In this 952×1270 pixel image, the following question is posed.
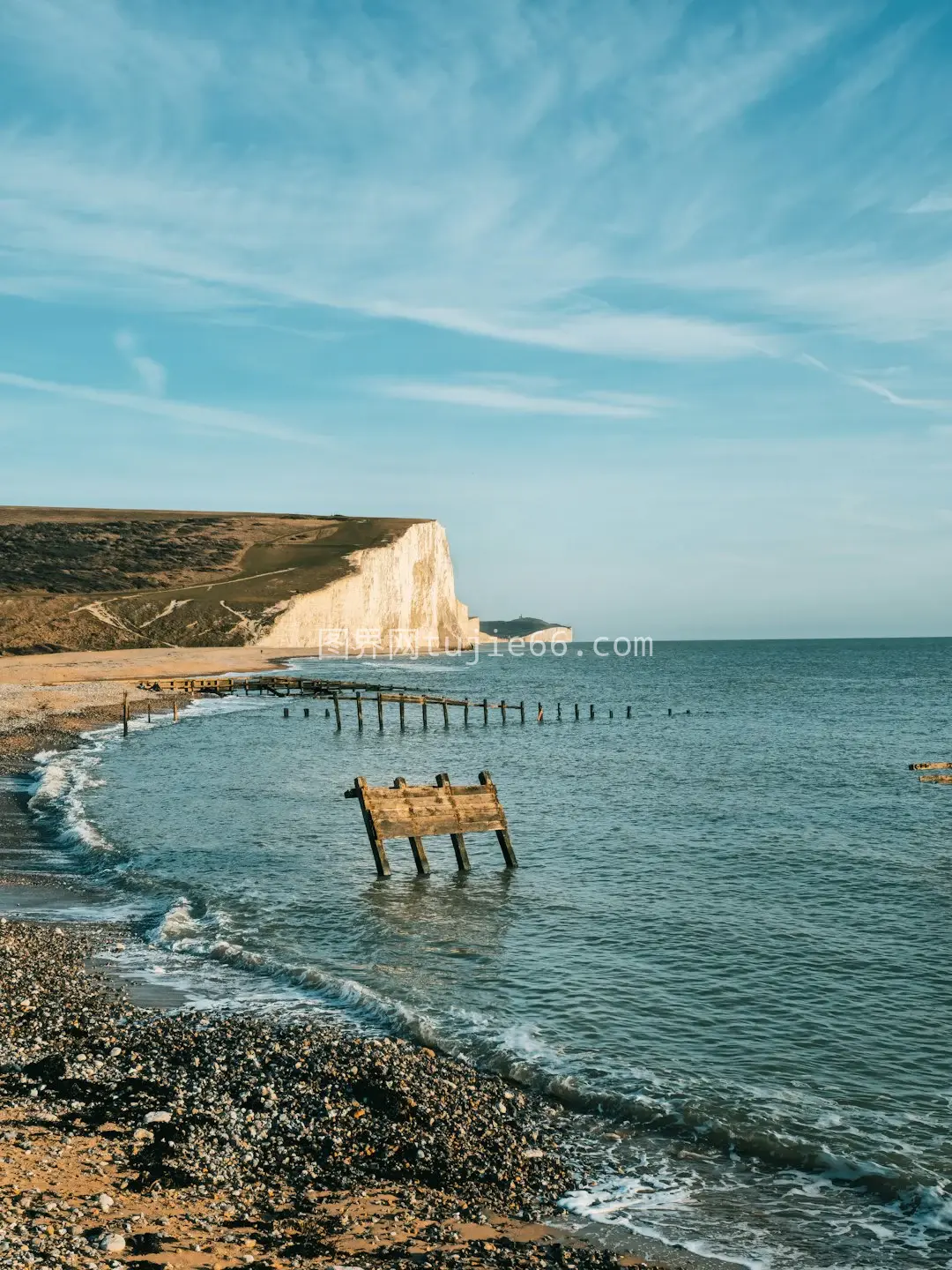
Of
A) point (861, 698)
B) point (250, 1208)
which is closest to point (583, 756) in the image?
A: point (250, 1208)

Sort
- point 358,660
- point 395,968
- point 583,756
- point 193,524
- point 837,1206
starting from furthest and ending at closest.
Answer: point 193,524 < point 358,660 < point 583,756 < point 395,968 < point 837,1206

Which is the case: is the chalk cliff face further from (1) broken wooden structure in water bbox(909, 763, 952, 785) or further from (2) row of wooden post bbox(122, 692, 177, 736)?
(1) broken wooden structure in water bbox(909, 763, 952, 785)

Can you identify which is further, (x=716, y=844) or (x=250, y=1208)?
(x=716, y=844)

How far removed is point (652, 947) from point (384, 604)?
5708 inches

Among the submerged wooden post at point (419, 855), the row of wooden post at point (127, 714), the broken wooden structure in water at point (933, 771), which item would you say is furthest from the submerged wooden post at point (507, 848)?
the row of wooden post at point (127, 714)

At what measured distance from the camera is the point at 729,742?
4912 cm

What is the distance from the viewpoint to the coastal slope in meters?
122

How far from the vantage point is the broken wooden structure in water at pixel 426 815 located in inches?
809

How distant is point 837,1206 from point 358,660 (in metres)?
134

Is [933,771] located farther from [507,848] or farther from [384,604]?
[384,604]

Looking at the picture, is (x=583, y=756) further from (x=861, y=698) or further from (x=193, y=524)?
(x=193, y=524)

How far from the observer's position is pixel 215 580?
147125mm

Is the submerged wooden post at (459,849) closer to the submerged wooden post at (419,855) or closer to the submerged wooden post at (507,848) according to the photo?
the submerged wooden post at (419,855)

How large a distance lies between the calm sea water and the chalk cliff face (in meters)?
103
